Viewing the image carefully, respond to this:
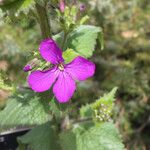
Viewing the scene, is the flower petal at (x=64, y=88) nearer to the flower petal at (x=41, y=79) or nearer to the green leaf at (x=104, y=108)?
the flower petal at (x=41, y=79)

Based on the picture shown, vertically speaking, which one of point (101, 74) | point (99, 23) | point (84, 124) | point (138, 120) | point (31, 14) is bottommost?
point (138, 120)

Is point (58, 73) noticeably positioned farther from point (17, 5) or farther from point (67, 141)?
point (67, 141)

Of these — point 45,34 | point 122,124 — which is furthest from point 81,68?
point 122,124

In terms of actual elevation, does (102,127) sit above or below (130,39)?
above

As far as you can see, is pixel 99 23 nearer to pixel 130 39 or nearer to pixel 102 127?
pixel 130 39

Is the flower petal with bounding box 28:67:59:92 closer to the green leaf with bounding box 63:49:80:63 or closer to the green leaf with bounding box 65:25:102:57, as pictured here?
the green leaf with bounding box 63:49:80:63

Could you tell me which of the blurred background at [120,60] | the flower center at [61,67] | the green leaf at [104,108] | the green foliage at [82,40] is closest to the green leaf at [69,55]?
the flower center at [61,67]

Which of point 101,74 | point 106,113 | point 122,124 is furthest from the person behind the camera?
point 101,74
